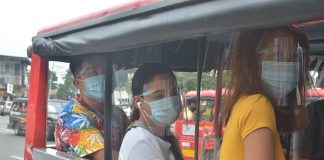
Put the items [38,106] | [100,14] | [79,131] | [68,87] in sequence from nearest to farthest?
[100,14] → [79,131] → [38,106] → [68,87]

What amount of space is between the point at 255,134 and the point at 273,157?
0.09m

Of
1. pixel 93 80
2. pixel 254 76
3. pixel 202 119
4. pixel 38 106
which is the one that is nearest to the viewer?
pixel 254 76

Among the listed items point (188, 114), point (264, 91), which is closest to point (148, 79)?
point (188, 114)

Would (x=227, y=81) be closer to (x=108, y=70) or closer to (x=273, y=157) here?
(x=273, y=157)

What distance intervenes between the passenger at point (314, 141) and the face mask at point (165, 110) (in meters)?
1.07

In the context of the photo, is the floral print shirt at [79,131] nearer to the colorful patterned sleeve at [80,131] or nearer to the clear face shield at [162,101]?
the colorful patterned sleeve at [80,131]

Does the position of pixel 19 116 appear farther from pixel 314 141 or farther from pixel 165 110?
pixel 165 110

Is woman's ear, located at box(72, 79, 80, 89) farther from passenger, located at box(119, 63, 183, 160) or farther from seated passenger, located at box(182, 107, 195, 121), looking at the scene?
seated passenger, located at box(182, 107, 195, 121)

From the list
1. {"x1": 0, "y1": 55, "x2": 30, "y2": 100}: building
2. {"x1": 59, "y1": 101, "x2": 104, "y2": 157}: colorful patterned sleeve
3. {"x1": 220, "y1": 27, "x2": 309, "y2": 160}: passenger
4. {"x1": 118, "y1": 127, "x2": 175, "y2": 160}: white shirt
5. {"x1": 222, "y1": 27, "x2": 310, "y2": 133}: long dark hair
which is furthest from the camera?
{"x1": 0, "y1": 55, "x2": 30, "y2": 100}: building

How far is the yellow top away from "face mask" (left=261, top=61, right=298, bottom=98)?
0.05 metres

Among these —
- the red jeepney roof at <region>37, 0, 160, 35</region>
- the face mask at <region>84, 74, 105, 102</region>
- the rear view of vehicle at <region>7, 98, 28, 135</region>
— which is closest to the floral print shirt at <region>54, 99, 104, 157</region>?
the face mask at <region>84, 74, 105, 102</region>

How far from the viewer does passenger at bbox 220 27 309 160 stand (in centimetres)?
144

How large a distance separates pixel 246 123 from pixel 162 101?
68cm

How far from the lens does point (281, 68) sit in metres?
1.50
